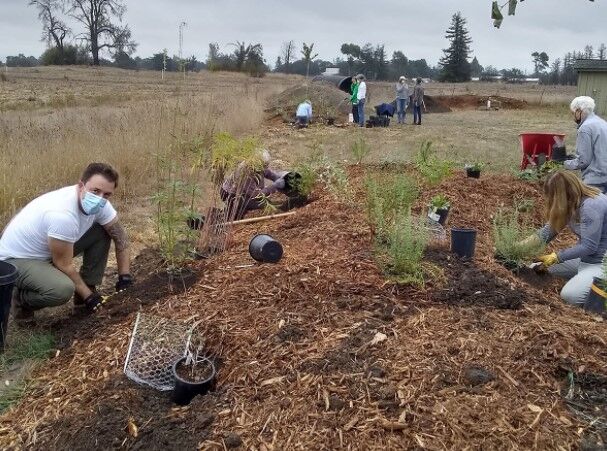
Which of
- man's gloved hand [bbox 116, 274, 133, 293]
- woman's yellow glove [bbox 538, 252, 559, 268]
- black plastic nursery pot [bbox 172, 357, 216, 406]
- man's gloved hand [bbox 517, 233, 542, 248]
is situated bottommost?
black plastic nursery pot [bbox 172, 357, 216, 406]

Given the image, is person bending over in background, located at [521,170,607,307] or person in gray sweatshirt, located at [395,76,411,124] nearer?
person bending over in background, located at [521,170,607,307]

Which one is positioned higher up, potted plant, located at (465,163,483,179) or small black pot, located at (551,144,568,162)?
small black pot, located at (551,144,568,162)

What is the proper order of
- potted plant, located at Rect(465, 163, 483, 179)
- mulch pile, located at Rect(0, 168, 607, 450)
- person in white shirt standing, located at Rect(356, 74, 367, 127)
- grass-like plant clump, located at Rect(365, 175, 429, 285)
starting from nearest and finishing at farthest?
mulch pile, located at Rect(0, 168, 607, 450)
grass-like plant clump, located at Rect(365, 175, 429, 285)
potted plant, located at Rect(465, 163, 483, 179)
person in white shirt standing, located at Rect(356, 74, 367, 127)

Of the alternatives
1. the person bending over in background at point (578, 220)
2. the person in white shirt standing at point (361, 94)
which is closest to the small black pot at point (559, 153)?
the person bending over in background at point (578, 220)

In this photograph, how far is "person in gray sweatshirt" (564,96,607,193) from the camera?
20.0ft

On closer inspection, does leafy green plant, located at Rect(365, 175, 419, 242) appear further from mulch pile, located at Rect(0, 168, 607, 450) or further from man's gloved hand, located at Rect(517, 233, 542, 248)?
man's gloved hand, located at Rect(517, 233, 542, 248)

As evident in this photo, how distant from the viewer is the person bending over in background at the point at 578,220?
432cm

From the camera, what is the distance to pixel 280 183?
6.18 meters

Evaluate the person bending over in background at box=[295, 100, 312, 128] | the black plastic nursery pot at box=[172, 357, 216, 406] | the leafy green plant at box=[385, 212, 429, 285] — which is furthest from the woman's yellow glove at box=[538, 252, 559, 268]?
the person bending over in background at box=[295, 100, 312, 128]

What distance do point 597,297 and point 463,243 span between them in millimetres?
1036

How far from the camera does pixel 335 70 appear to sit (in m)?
41.7

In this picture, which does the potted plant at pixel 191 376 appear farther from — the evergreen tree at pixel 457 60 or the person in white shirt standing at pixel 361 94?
the evergreen tree at pixel 457 60

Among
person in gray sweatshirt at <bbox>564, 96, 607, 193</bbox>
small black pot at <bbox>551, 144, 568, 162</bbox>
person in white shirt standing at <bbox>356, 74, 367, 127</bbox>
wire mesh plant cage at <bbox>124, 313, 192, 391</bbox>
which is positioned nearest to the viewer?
wire mesh plant cage at <bbox>124, 313, 192, 391</bbox>

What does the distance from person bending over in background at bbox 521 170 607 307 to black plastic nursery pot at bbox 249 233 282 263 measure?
1.95 metres
